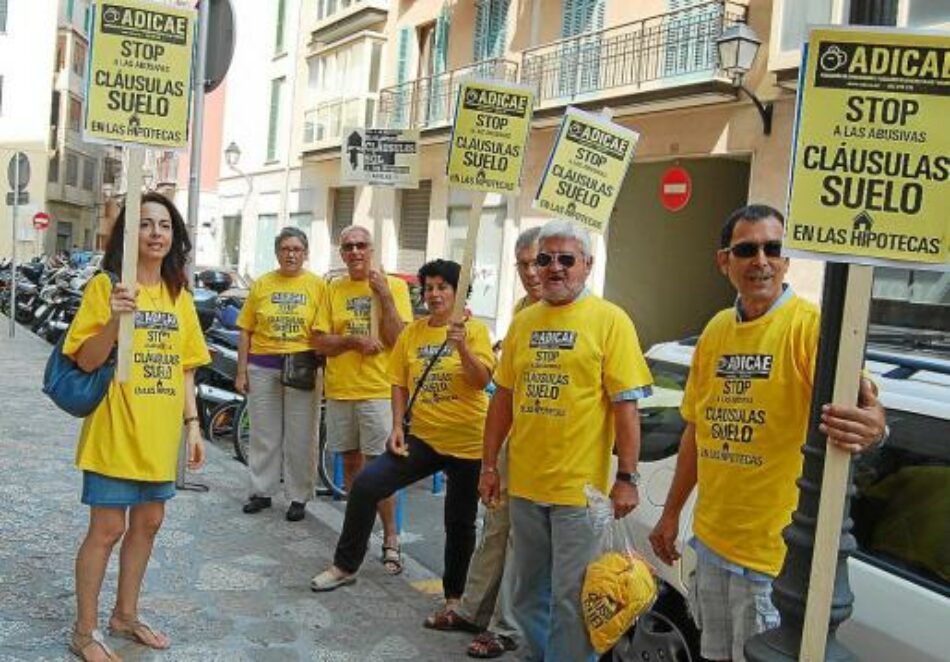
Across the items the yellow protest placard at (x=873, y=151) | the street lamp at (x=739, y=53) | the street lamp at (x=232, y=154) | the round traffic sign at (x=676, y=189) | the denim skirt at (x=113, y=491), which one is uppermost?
the street lamp at (x=739, y=53)

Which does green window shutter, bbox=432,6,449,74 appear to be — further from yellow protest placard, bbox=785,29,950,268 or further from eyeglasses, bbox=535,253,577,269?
yellow protest placard, bbox=785,29,950,268

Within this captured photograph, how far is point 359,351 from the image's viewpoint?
5.91 meters

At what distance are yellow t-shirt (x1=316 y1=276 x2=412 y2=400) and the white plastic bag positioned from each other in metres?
2.49

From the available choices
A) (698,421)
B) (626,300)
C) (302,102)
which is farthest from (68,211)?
(698,421)

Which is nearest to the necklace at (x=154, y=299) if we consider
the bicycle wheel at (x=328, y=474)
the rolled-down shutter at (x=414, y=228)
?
the bicycle wheel at (x=328, y=474)

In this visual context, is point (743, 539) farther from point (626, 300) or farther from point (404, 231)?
point (404, 231)

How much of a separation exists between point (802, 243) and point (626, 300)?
1528 cm

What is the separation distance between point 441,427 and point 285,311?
2.05 meters

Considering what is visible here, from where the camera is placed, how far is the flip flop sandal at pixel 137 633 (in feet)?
13.4

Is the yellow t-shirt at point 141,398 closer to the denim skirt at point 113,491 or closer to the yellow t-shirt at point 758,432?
the denim skirt at point 113,491

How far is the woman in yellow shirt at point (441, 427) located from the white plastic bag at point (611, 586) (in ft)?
3.96

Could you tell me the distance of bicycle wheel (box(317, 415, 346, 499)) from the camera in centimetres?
710

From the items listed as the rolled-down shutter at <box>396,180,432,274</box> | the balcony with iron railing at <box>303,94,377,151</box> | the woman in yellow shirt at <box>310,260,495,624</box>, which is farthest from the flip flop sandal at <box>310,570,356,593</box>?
the balcony with iron railing at <box>303,94,377,151</box>

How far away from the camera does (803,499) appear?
102 inches
